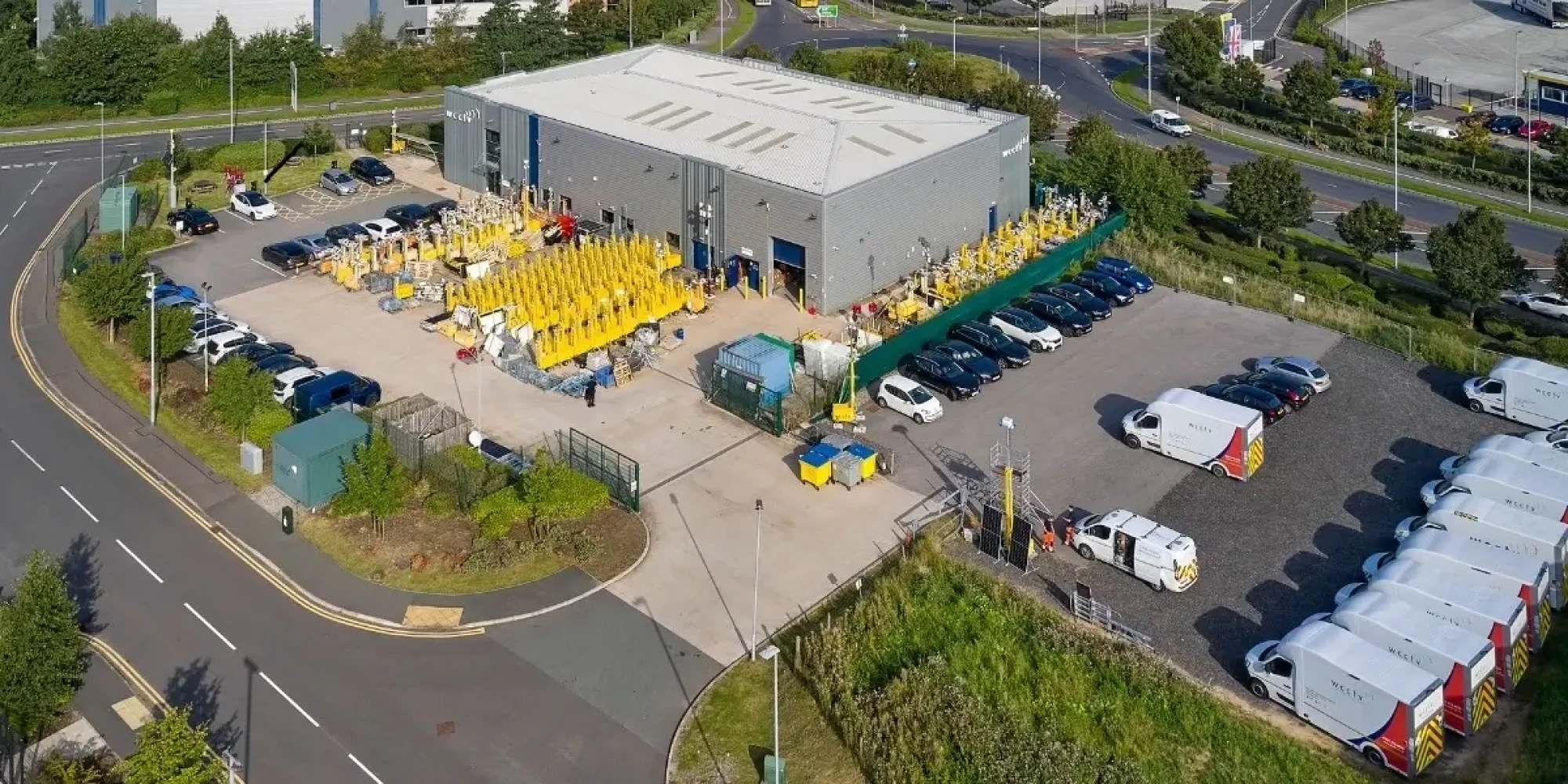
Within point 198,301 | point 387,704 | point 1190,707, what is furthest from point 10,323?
point 1190,707

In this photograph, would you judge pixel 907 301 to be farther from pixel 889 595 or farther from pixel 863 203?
pixel 889 595

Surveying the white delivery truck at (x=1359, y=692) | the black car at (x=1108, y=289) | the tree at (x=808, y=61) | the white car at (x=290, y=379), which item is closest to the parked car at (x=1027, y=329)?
the black car at (x=1108, y=289)

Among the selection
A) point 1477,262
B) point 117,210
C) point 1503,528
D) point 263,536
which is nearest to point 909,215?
point 1477,262

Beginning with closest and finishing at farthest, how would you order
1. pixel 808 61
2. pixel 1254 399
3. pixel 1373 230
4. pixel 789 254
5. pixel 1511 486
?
pixel 1511 486, pixel 1254 399, pixel 789 254, pixel 1373 230, pixel 808 61

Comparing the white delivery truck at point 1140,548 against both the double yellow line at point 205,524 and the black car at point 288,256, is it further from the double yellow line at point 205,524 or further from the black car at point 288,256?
the black car at point 288,256

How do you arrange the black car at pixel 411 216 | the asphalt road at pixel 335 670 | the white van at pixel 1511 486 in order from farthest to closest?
1. the black car at pixel 411 216
2. the white van at pixel 1511 486
3. the asphalt road at pixel 335 670

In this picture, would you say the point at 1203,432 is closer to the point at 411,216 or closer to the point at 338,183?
the point at 411,216
